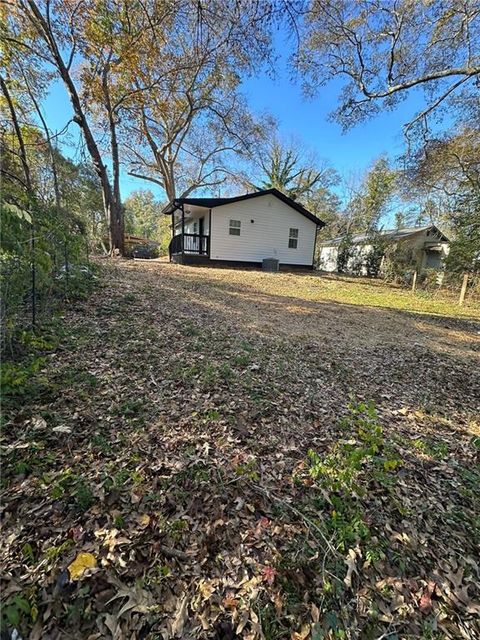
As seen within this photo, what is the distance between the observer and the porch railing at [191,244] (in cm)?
1436

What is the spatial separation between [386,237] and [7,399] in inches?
812

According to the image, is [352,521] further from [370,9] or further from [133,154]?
[133,154]

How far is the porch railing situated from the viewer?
47.1 feet

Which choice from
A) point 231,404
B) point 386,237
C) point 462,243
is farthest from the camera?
point 386,237

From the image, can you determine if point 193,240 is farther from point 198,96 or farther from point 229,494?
point 229,494

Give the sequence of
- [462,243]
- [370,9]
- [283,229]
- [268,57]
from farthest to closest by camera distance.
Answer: [283,229] < [462,243] < [370,9] < [268,57]

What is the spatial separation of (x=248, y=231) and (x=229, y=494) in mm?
14022

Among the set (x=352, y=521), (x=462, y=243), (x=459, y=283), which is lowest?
(x=352, y=521)

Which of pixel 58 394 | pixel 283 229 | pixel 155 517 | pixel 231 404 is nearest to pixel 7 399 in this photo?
pixel 58 394

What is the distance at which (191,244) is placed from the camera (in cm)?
1614

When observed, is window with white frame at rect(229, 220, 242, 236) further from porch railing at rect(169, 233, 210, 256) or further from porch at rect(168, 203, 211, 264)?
porch railing at rect(169, 233, 210, 256)

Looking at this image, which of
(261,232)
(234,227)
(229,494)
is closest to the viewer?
(229,494)

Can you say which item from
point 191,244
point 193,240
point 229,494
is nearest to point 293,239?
point 193,240

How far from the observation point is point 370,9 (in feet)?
23.0
